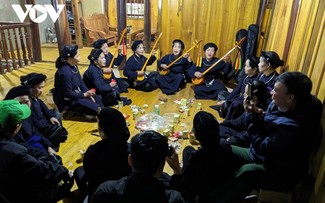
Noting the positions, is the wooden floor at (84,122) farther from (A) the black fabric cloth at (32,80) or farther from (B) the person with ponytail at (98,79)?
(A) the black fabric cloth at (32,80)

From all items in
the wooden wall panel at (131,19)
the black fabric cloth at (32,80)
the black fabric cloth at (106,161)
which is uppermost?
the wooden wall panel at (131,19)

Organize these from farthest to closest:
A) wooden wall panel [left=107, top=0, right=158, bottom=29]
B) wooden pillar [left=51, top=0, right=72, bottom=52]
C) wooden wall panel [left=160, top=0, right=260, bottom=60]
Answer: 1. wooden wall panel [left=107, top=0, right=158, bottom=29]
2. wooden pillar [left=51, top=0, right=72, bottom=52]
3. wooden wall panel [left=160, top=0, right=260, bottom=60]

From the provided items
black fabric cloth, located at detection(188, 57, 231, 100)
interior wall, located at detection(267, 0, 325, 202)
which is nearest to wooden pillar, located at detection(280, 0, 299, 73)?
interior wall, located at detection(267, 0, 325, 202)

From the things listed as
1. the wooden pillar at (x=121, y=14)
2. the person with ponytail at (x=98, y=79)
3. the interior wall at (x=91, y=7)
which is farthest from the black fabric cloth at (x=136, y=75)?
the interior wall at (x=91, y=7)

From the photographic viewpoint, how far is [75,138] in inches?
125

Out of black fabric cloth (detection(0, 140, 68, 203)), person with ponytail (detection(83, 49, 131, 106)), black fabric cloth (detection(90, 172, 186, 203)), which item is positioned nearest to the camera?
black fabric cloth (detection(90, 172, 186, 203))

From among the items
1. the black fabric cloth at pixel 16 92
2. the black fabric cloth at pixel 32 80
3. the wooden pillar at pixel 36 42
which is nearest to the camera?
the black fabric cloth at pixel 16 92

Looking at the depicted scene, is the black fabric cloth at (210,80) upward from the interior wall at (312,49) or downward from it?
downward

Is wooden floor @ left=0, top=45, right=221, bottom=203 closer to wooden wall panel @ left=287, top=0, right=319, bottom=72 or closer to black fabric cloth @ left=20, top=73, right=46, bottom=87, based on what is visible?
black fabric cloth @ left=20, top=73, right=46, bottom=87

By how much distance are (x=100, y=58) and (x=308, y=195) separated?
10.2ft

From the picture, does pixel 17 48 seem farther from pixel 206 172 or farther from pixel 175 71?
pixel 206 172

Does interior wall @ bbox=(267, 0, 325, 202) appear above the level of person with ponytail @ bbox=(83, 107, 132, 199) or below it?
above

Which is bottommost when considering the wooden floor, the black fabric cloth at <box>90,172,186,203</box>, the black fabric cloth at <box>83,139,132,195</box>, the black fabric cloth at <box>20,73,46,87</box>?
the wooden floor

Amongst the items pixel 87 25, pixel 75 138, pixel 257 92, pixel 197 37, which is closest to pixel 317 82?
pixel 257 92
